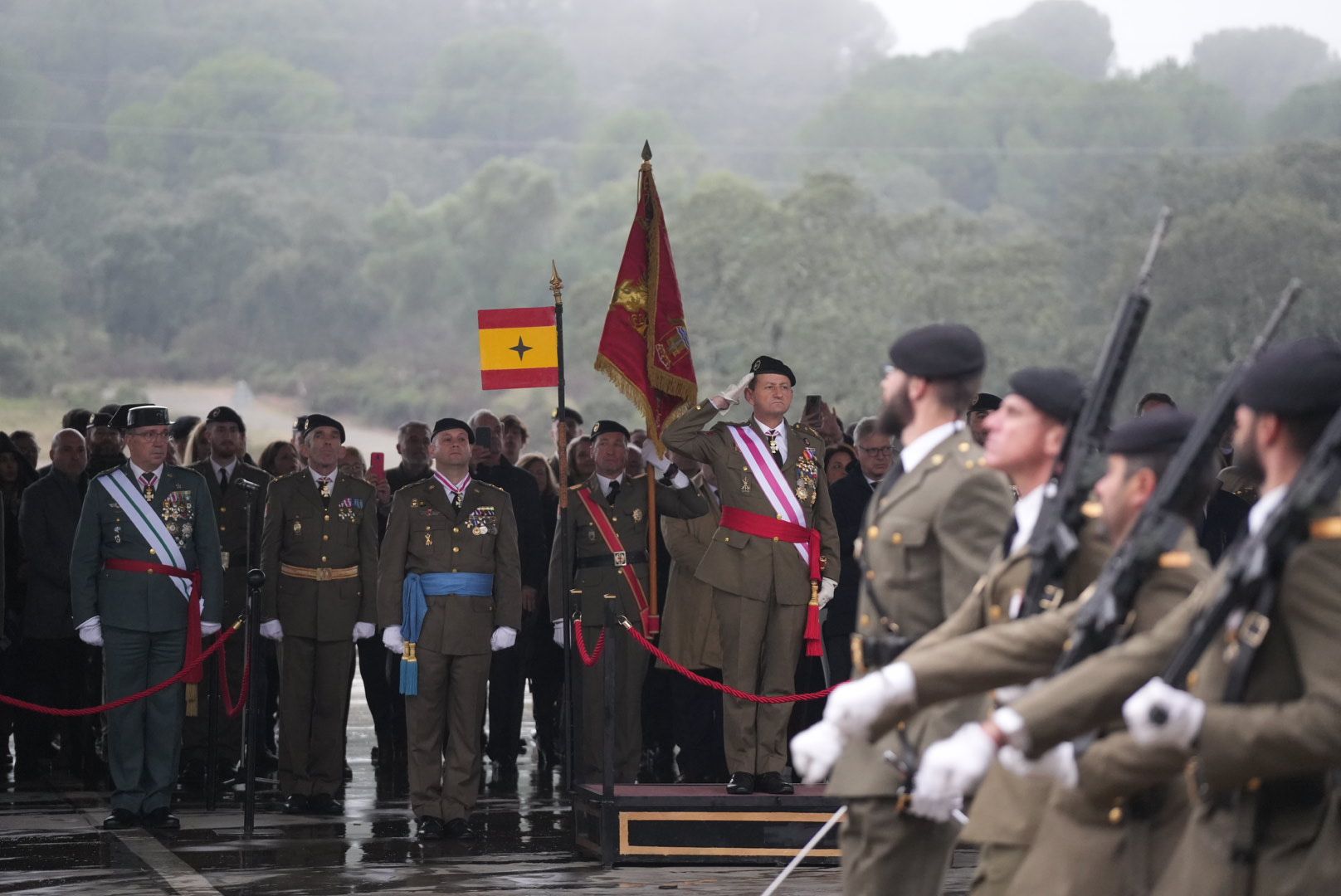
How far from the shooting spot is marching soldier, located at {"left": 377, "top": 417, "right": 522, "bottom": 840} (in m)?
9.90

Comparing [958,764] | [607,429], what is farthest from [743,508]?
[958,764]

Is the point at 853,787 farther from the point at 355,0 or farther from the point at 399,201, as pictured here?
the point at 355,0

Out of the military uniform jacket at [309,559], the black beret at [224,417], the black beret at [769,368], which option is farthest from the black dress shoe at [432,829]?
the black beret at [224,417]

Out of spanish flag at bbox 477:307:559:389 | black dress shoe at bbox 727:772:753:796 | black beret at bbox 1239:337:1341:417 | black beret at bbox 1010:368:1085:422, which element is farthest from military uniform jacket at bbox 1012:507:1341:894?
spanish flag at bbox 477:307:559:389

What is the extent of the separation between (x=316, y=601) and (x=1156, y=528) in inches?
292

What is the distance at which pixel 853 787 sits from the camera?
16.8 feet

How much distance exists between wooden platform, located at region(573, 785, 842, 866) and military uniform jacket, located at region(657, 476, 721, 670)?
1468 millimetres

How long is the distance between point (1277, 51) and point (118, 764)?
Answer: 344 feet

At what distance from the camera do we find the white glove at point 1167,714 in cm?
346

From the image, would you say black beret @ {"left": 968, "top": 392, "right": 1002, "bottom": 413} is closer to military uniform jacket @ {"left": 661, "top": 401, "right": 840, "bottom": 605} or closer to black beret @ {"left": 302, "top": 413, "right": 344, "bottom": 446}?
military uniform jacket @ {"left": 661, "top": 401, "right": 840, "bottom": 605}

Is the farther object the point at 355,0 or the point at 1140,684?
the point at 355,0

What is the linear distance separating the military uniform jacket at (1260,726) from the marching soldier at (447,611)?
640 cm

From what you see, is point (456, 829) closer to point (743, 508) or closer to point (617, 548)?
point (617, 548)

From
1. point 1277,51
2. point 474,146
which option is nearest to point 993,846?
point 474,146
